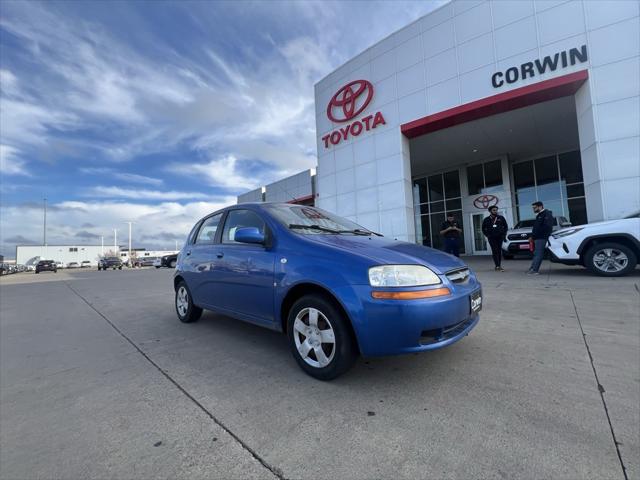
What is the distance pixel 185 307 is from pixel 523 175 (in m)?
19.5

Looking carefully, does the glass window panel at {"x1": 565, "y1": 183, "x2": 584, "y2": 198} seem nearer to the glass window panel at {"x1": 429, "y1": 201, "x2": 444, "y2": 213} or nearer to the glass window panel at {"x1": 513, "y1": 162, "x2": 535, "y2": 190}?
the glass window panel at {"x1": 513, "y1": 162, "x2": 535, "y2": 190}

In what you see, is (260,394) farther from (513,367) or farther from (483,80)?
(483,80)

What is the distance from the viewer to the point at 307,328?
8.17 feet

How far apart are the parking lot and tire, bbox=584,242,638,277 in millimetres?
3598

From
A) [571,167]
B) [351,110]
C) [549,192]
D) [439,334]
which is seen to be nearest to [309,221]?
[439,334]

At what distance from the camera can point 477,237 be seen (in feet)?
59.9

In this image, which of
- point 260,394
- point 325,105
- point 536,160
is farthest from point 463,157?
point 260,394

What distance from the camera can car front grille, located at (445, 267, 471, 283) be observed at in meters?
2.42

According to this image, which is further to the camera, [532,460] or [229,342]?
[229,342]

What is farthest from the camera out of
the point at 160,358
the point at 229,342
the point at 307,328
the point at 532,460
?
the point at 229,342

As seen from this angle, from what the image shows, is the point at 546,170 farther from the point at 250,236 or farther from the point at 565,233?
the point at 250,236

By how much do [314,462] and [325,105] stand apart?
16.6 metres

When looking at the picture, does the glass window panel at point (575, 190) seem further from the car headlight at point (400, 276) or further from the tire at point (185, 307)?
the tire at point (185, 307)

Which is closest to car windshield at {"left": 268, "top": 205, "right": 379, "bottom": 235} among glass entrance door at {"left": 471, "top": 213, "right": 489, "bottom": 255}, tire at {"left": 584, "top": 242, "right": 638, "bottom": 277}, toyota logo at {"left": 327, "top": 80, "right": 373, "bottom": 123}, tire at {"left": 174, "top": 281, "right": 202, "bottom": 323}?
tire at {"left": 174, "top": 281, "right": 202, "bottom": 323}
